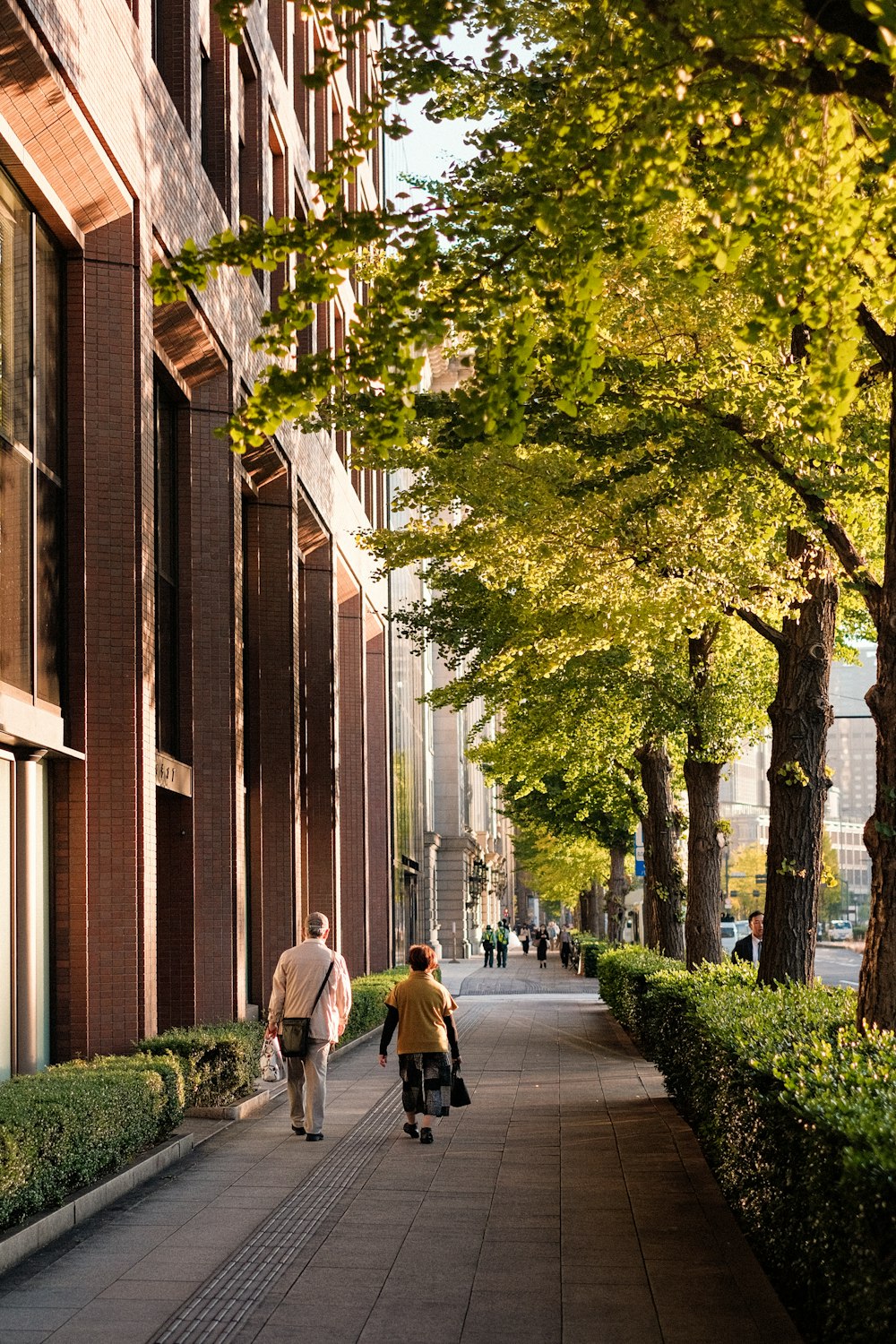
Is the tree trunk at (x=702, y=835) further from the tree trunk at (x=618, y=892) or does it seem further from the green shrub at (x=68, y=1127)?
the tree trunk at (x=618, y=892)

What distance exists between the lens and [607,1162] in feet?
38.2

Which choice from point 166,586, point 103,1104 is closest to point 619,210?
point 103,1104

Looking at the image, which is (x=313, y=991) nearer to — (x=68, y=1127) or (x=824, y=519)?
(x=68, y=1127)

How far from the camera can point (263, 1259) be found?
8094 mm

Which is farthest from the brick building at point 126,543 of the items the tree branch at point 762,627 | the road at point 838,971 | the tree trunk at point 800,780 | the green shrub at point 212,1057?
the road at point 838,971

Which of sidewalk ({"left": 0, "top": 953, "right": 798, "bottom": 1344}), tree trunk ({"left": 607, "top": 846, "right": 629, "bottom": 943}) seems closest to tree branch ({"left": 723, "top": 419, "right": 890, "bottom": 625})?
sidewalk ({"left": 0, "top": 953, "right": 798, "bottom": 1344})

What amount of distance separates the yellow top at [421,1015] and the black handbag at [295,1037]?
0.72 m

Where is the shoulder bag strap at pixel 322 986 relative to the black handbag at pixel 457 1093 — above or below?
above

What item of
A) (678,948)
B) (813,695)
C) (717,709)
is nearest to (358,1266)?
(813,695)

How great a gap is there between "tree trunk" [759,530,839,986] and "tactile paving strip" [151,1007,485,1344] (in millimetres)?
4040

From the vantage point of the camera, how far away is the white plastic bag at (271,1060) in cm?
A: 1321

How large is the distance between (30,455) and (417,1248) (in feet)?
23.3

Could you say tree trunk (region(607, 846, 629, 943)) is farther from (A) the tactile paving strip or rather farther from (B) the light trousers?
(A) the tactile paving strip

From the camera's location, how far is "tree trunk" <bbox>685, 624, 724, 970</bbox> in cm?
2211
